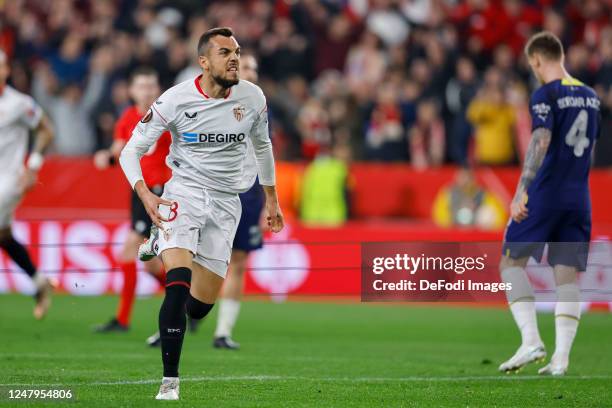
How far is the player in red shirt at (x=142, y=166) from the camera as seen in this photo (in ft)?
40.1

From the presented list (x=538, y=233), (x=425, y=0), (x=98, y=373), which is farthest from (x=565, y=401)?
(x=425, y=0)

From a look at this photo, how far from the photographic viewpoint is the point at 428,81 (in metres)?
20.4

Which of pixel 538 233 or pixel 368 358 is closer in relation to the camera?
pixel 538 233

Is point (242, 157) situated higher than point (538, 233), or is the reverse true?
point (242, 157)

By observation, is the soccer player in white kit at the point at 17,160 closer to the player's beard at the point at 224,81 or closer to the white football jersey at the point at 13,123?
the white football jersey at the point at 13,123

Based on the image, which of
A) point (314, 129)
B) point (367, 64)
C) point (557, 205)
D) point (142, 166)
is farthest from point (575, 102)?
point (367, 64)

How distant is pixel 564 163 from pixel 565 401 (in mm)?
2345

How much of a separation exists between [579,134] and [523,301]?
147cm

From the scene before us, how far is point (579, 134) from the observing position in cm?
980

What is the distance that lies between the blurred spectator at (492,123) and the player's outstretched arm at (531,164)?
940 centimetres

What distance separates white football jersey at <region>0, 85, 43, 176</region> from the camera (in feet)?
42.6

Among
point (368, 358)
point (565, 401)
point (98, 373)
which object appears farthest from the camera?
point (368, 358)

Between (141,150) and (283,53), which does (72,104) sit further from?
(141,150)

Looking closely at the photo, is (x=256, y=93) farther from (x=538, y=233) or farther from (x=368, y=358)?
(x=368, y=358)
